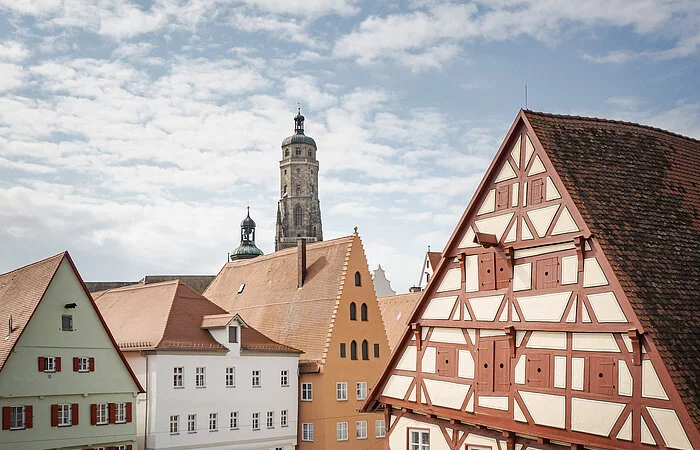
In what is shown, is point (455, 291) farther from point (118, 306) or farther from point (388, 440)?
point (118, 306)

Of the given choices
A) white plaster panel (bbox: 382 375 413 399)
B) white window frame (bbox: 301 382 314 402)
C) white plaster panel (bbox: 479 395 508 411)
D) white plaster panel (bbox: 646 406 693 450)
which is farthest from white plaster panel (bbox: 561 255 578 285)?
white window frame (bbox: 301 382 314 402)

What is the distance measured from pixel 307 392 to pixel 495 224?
72.3ft

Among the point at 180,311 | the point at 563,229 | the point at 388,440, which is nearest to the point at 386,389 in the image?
the point at 388,440

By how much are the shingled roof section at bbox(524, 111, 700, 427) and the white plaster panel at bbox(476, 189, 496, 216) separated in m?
2.15

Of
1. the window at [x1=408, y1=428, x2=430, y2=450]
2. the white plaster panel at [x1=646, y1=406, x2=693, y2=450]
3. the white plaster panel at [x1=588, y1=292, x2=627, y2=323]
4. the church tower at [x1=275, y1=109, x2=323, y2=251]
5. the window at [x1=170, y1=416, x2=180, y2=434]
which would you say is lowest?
the window at [x1=170, y1=416, x2=180, y2=434]

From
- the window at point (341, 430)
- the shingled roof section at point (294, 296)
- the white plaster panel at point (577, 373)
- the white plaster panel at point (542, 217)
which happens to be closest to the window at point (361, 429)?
the window at point (341, 430)

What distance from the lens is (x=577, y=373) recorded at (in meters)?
17.6

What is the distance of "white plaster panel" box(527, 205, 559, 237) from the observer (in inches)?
745

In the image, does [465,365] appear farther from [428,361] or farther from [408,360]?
[408,360]

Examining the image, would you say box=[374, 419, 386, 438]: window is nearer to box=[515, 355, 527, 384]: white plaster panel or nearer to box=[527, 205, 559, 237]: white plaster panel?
box=[515, 355, 527, 384]: white plaster panel

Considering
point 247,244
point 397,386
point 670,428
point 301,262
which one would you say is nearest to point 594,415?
point 670,428

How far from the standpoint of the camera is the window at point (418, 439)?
878 inches

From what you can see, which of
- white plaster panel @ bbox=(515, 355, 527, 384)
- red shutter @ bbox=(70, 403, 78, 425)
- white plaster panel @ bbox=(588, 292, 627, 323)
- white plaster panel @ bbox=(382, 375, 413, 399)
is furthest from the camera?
red shutter @ bbox=(70, 403, 78, 425)

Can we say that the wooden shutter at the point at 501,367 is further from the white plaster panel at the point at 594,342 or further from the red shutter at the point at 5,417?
the red shutter at the point at 5,417
